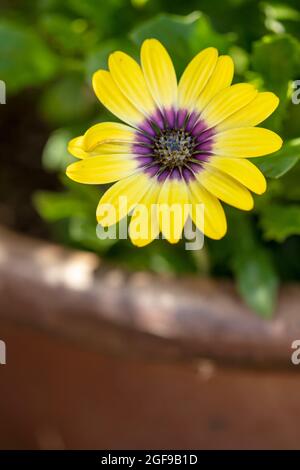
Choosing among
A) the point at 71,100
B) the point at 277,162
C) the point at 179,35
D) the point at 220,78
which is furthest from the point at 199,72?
the point at 71,100

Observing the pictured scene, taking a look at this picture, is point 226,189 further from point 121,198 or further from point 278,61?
point 278,61

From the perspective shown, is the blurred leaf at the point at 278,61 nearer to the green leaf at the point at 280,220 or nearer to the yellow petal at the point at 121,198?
the green leaf at the point at 280,220

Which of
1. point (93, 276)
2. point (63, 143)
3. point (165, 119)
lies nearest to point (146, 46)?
point (165, 119)

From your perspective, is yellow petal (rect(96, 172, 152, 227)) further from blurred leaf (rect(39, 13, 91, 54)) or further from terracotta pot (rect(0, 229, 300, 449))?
blurred leaf (rect(39, 13, 91, 54))

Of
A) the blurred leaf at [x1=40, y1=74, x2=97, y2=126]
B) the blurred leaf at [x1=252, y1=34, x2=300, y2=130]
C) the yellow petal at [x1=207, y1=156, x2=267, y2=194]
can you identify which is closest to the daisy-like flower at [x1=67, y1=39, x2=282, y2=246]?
the yellow petal at [x1=207, y1=156, x2=267, y2=194]

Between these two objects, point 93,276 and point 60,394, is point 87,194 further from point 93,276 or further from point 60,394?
point 60,394

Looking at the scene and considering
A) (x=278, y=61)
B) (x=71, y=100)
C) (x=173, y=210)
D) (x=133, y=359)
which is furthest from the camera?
(x=71, y=100)

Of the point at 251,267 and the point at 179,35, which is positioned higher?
the point at 179,35
